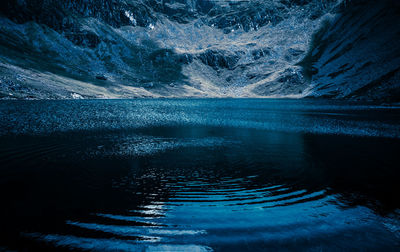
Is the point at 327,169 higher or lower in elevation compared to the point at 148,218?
higher

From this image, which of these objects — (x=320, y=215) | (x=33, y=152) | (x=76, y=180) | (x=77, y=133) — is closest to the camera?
(x=320, y=215)

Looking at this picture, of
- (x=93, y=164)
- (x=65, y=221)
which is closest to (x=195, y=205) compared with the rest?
(x=65, y=221)

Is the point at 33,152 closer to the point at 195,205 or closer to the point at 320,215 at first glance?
the point at 195,205

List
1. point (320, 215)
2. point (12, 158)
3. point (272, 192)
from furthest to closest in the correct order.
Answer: point (12, 158)
point (272, 192)
point (320, 215)

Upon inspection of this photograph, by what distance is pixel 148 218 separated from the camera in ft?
46.3

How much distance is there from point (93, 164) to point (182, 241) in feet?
58.2

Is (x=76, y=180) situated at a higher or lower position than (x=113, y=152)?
lower

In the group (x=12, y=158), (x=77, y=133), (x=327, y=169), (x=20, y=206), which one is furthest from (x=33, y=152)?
(x=327, y=169)

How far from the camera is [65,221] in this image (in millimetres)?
13453

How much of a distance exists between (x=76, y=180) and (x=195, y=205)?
11.8 meters

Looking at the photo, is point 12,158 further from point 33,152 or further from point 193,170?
point 193,170

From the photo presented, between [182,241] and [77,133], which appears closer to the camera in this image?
[182,241]

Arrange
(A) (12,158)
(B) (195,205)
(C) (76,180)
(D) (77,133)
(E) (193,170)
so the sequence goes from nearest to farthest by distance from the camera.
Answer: (B) (195,205)
(C) (76,180)
(E) (193,170)
(A) (12,158)
(D) (77,133)

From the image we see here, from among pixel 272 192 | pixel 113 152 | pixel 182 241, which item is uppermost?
pixel 113 152
